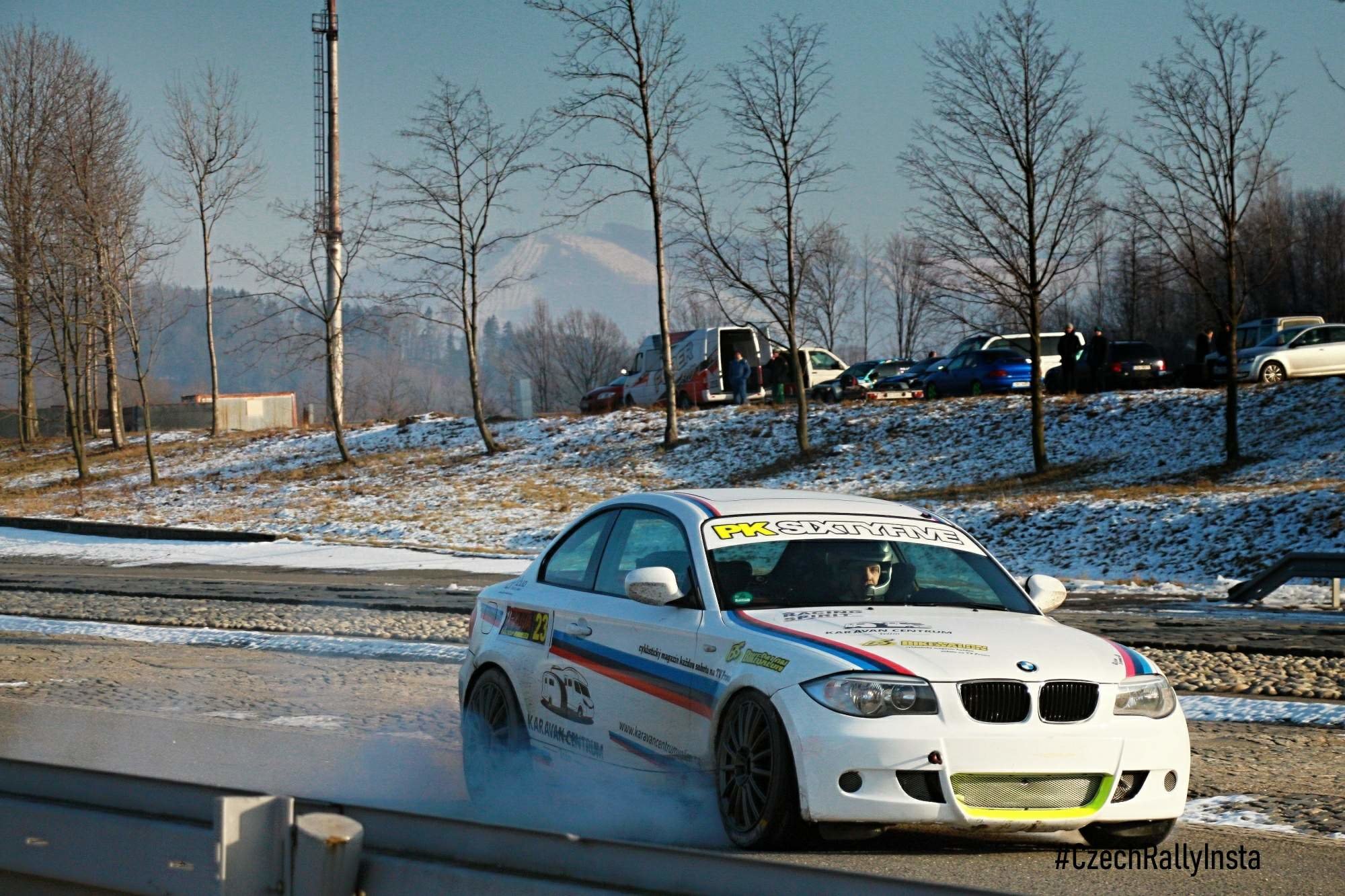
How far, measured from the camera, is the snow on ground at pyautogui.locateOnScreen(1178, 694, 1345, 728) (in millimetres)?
8312

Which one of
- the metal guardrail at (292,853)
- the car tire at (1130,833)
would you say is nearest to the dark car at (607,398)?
the car tire at (1130,833)

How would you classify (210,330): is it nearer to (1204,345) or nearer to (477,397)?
(477,397)

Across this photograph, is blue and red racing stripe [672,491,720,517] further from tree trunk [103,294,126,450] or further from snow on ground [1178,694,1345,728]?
tree trunk [103,294,126,450]

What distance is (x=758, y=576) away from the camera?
6023mm

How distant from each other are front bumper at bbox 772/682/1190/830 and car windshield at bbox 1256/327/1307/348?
3234cm

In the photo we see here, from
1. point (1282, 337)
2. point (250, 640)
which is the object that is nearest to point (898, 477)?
point (1282, 337)

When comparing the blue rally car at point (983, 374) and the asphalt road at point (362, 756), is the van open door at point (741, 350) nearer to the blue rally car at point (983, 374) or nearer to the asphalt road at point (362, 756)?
the blue rally car at point (983, 374)

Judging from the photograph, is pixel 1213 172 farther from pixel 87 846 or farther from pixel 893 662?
pixel 87 846

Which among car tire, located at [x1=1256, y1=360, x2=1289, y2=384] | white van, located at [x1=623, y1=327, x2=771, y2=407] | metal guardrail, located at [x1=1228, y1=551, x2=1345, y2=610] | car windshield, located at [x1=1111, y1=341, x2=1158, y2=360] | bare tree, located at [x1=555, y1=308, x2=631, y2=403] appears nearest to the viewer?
metal guardrail, located at [x1=1228, y1=551, x2=1345, y2=610]

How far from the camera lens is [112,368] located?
44.4 m

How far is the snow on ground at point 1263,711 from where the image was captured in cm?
831

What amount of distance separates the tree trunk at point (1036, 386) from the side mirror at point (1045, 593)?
20.2 m

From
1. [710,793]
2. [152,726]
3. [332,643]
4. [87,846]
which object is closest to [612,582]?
[710,793]

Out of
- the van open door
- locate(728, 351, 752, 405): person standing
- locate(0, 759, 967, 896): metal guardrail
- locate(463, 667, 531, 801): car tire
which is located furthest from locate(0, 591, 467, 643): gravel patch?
the van open door
